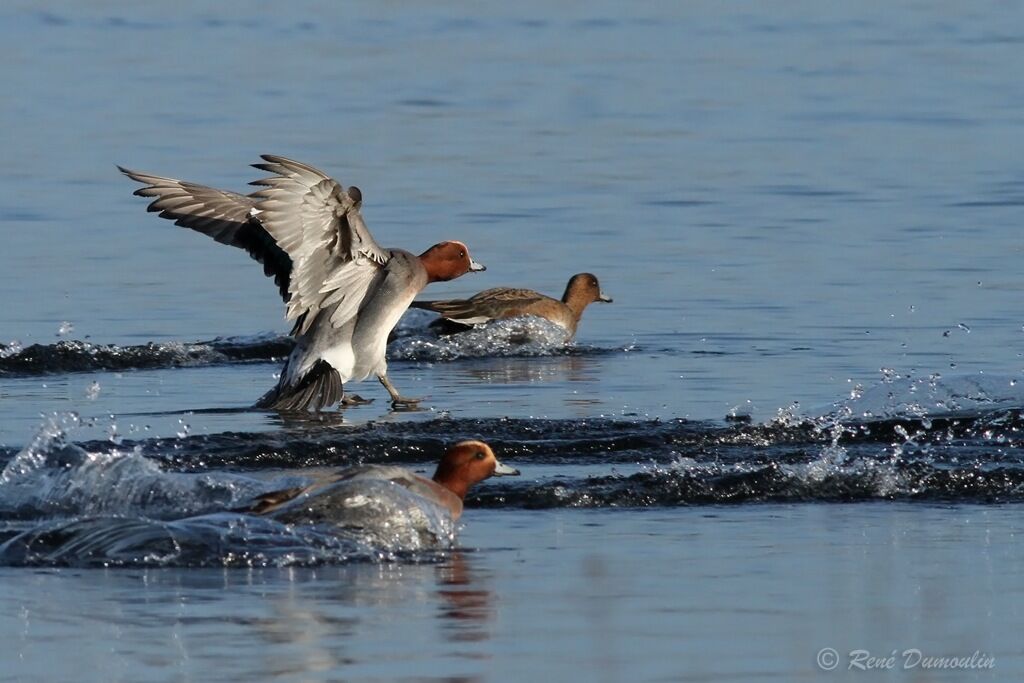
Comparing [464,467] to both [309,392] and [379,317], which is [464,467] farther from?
[379,317]

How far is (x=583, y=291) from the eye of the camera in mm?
14133

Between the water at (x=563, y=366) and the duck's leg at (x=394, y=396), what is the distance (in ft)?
0.75

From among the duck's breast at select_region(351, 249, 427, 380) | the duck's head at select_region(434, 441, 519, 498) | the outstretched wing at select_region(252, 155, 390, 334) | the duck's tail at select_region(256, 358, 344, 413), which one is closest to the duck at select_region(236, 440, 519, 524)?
the duck's head at select_region(434, 441, 519, 498)

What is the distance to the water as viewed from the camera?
6.23 m

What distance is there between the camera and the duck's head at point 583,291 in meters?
14.1

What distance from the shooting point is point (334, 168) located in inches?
758

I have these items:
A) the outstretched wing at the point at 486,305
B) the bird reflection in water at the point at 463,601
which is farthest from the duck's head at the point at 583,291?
the bird reflection in water at the point at 463,601

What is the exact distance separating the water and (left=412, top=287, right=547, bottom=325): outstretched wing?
0.16m

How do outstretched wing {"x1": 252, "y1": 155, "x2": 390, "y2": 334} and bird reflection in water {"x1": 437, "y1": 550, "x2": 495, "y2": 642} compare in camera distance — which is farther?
outstretched wing {"x1": 252, "y1": 155, "x2": 390, "y2": 334}

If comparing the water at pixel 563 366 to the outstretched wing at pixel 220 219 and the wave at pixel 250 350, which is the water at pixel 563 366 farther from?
the outstretched wing at pixel 220 219

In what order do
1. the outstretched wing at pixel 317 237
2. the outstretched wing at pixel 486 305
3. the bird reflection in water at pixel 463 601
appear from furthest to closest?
the outstretched wing at pixel 486 305 → the outstretched wing at pixel 317 237 → the bird reflection in water at pixel 463 601

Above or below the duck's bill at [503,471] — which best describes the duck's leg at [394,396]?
above

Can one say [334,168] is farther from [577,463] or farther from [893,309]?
[577,463]

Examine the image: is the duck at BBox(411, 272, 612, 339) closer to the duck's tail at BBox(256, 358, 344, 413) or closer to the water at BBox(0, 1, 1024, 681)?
the water at BBox(0, 1, 1024, 681)
